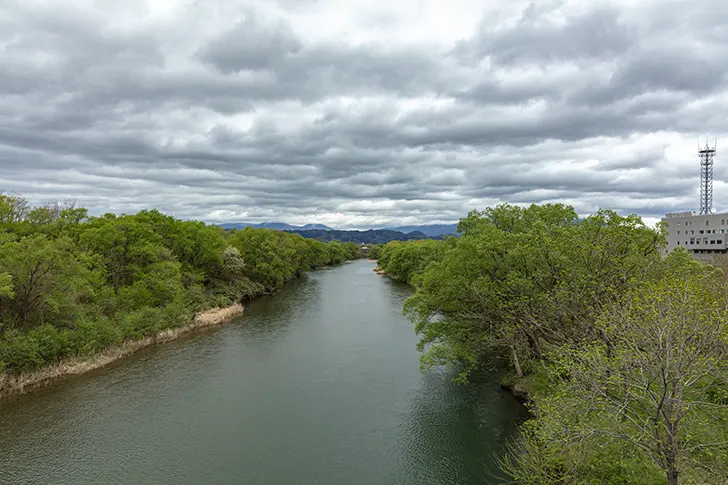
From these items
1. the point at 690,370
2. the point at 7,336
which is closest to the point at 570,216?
the point at 690,370

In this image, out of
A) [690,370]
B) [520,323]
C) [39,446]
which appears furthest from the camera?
[520,323]

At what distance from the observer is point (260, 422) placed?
22000 millimetres

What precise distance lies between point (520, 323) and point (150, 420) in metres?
20.3

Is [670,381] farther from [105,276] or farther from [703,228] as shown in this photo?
[703,228]

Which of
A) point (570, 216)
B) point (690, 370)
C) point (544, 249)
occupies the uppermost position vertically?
point (570, 216)

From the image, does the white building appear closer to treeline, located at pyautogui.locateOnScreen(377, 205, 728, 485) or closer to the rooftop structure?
the rooftop structure

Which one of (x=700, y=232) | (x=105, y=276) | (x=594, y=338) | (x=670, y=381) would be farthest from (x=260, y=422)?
(x=700, y=232)

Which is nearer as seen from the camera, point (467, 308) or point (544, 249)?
point (544, 249)

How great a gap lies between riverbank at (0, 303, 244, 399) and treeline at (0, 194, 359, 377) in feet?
1.62

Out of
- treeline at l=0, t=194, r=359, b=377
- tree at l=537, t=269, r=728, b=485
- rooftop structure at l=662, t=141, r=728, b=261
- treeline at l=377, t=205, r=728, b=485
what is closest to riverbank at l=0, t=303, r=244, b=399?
treeline at l=0, t=194, r=359, b=377

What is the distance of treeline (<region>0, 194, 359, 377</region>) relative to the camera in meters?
27.3

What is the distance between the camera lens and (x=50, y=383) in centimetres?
2631

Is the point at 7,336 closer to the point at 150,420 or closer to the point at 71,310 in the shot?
the point at 71,310

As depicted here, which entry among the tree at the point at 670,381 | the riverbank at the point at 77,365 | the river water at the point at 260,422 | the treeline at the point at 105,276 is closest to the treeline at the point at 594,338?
the tree at the point at 670,381
